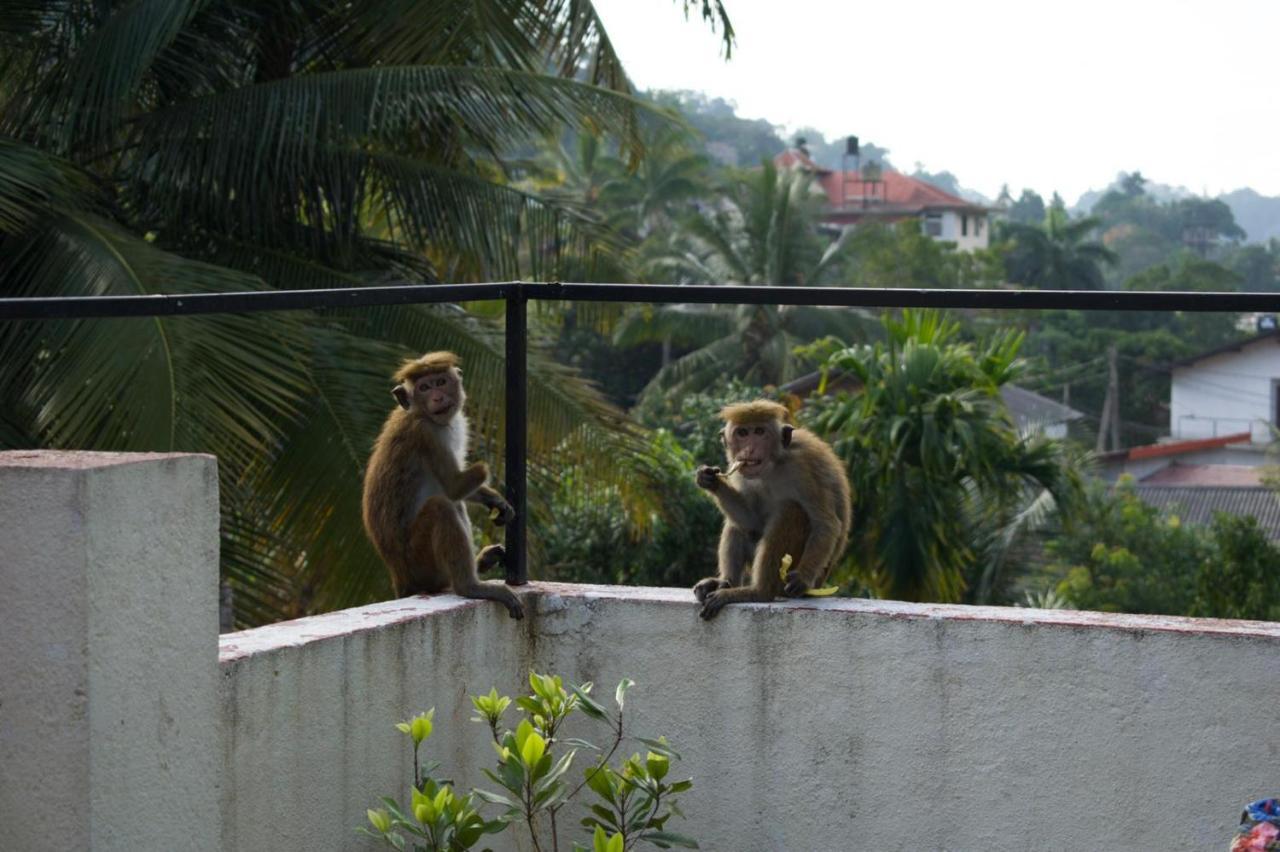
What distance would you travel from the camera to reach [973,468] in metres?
18.7

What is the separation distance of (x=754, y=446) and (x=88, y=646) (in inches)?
99.9

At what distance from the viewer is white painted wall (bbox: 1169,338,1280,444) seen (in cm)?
5569

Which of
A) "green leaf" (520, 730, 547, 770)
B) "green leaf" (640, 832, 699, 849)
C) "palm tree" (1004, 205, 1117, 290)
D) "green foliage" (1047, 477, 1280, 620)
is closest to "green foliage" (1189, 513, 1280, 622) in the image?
"green foliage" (1047, 477, 1280, 620)

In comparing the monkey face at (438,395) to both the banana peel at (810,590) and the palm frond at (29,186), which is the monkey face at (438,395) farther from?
the palm frond at (29,186)

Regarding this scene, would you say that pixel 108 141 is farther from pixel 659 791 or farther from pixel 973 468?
pixel 973 468

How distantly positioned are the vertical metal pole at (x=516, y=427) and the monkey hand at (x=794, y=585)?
73 cm

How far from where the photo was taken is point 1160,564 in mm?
28859

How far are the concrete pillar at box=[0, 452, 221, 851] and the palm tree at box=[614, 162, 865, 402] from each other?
38456 millimetres

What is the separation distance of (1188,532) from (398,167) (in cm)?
2167

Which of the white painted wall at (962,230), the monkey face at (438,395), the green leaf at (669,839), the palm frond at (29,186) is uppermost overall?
the white painted wall at (962,230)

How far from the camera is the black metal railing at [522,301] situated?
3.42 m

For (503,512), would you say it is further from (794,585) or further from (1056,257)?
(1056,257)

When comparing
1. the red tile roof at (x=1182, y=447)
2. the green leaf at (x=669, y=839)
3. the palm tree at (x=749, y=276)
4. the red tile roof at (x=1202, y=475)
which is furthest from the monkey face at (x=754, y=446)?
the red tile roof at (x=1182, y=447)

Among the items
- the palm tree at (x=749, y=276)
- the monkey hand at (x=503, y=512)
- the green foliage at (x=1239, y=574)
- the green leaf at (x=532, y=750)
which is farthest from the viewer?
the palm tree at (x=749, y=276)
